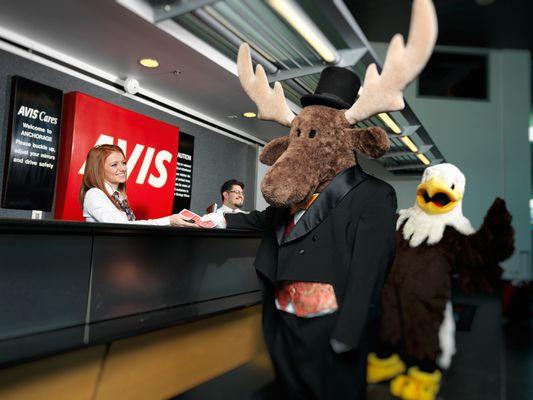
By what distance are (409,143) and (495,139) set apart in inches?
79.5

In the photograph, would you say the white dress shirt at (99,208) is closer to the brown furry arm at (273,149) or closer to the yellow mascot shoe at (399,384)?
the brown furry arm at (273,149)

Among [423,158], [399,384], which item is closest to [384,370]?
[399,384]

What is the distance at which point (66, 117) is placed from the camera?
3920mm

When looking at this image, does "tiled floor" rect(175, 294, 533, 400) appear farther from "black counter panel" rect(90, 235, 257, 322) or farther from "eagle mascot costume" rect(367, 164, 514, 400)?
"black counter panel" rect(90, 235, 257, 322)

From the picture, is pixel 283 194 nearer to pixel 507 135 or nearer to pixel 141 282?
pixel 141 282

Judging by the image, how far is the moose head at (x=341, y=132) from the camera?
1.15 meters

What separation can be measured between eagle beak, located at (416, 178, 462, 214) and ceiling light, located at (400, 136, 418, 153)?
3138 millimetres

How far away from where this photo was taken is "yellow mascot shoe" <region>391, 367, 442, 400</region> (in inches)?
71.3

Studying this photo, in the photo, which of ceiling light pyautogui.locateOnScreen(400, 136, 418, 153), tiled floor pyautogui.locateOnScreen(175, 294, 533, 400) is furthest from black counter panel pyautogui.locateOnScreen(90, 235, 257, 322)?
ceiling light pyautogui.locateOnScreen(400, 136, 418, 153)

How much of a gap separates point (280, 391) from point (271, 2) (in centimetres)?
212

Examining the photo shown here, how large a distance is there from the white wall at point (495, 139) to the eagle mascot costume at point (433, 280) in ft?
Result: 14.5

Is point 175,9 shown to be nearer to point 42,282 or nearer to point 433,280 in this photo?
point 42,282

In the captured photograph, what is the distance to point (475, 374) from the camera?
2186 millimetres

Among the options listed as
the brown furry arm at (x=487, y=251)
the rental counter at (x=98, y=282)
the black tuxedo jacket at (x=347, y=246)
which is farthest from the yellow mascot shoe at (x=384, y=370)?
the black tuxedo jacket at (x=347, y=246)
